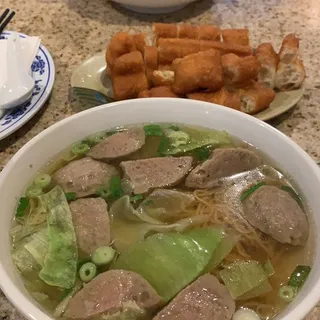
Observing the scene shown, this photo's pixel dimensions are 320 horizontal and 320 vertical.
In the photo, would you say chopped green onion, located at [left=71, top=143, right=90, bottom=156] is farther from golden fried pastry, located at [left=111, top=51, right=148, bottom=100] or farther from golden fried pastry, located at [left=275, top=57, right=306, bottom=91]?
golden fried pastry, located at [left=275, top=57, right=306, bottom=91]

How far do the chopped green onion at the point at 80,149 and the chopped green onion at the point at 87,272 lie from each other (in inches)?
12.3

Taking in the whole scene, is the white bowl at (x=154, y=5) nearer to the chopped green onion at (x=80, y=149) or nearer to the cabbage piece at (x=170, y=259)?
the chopped green onion at (x=80, y=149)

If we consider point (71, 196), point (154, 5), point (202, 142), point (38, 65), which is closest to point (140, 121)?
point (202, 142)

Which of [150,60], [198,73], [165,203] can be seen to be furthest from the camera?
[150,60]

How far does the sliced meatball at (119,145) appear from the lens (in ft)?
3.64

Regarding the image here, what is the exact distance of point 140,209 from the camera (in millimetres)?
1009

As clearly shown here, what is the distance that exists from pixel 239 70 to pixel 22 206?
0.75m

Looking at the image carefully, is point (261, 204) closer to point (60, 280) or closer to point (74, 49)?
point (60, 280)

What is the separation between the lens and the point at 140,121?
3.86 feet

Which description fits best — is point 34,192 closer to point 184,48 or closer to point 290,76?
point 184,48

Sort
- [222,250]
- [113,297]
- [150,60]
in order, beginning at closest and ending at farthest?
[113,297] < [222,250] < [150,60]

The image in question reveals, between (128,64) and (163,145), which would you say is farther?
(128,64)

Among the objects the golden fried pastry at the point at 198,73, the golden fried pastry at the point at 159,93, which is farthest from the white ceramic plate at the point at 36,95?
the golden fried pastry at the point at 198,73

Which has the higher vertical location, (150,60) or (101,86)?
(150,60)
